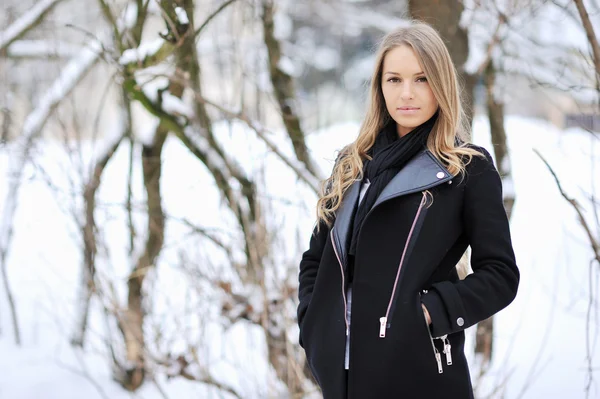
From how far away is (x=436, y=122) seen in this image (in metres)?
Result: 1.91

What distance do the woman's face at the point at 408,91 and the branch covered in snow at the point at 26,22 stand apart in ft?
10.9

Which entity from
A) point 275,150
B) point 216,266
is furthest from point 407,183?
point 216,266

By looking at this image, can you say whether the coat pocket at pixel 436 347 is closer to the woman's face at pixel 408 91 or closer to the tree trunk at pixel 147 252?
the woman's face at pixel 408 91

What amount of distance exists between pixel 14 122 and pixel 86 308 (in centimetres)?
142

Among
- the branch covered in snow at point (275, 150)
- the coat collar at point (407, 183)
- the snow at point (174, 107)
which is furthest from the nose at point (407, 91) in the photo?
the snow at point (174, 107)

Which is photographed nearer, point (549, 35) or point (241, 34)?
point (241, 34)

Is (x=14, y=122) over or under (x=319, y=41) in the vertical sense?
under

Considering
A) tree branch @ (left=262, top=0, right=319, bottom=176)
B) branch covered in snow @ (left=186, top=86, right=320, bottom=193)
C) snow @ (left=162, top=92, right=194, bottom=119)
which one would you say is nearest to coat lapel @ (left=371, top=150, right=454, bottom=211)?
branch covered in snow @ (left=186, top=86, right=320, bottom=193)

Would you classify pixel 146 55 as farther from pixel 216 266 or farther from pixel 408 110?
pixel 408 110

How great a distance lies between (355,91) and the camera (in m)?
5.96

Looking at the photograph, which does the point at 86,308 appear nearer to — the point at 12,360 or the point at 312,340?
the point at 12,360

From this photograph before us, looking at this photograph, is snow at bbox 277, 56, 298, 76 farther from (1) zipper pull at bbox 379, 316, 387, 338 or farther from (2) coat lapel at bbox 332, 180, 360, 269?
(1) zipper pull at bbox 379, 316, 387, 338

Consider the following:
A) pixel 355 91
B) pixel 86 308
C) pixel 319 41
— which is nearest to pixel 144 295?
pixel 86 308

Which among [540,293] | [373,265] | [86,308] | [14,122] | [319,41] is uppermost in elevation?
[319,41]
